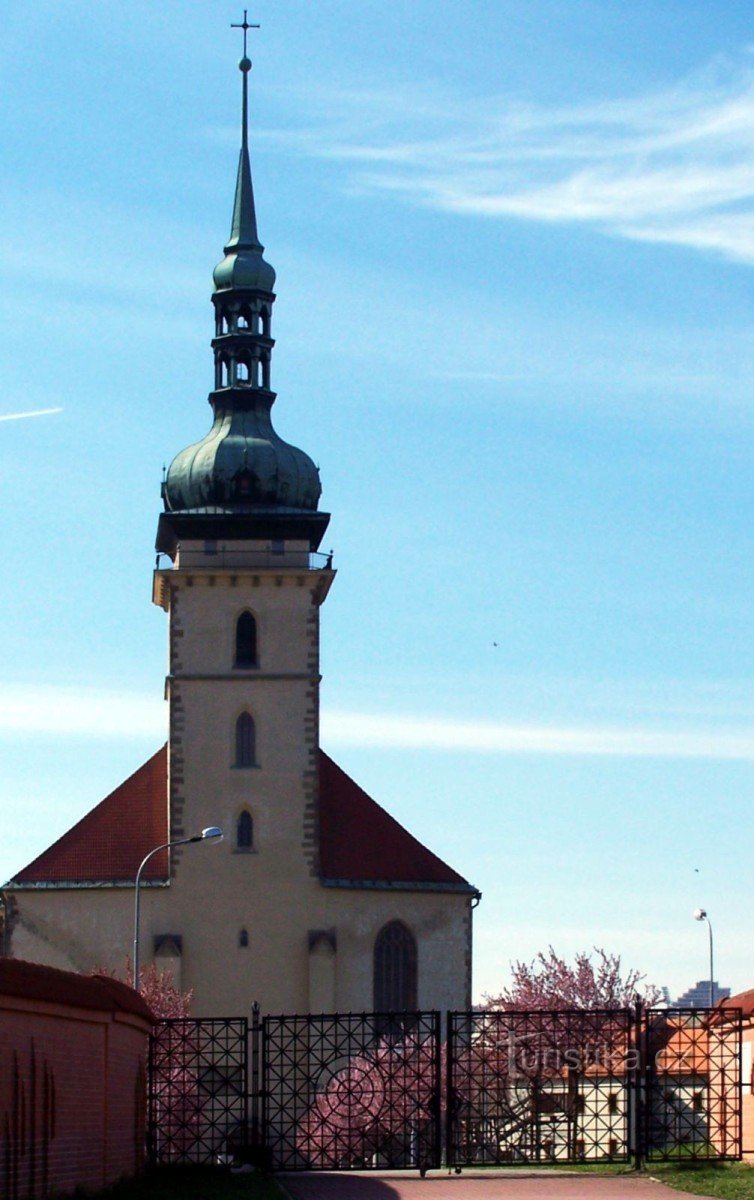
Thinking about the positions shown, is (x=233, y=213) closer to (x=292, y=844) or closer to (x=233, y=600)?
(x=233, y=600)

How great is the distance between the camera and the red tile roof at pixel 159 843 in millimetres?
62281

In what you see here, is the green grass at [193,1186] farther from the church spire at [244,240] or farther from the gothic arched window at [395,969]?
the church spire at [244,240]

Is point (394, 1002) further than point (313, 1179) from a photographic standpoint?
Yes

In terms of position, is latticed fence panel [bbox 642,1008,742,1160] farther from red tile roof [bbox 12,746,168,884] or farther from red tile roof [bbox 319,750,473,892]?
red tile roof [bbox 12,746,168,884]

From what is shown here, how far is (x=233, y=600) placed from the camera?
64000 mm

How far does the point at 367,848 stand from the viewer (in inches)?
2510

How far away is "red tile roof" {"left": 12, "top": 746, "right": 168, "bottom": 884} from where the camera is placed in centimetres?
6206

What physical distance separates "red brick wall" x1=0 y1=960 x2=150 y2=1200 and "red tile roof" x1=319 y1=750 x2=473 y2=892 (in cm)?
3449

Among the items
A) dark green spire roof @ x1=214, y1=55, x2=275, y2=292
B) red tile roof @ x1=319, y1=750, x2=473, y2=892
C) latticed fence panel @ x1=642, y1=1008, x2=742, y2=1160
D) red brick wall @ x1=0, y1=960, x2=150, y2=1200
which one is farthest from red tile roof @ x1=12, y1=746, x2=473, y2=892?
red brick wall @ x1=0, y1=960, x2=150, y2=1200

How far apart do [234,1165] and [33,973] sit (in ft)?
37.2

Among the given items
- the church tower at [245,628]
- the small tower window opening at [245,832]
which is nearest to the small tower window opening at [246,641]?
the church tower at [245,628]

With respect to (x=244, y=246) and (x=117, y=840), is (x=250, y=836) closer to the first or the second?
(x=117, y=840)

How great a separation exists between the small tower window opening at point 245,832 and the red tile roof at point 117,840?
2062 millimetres

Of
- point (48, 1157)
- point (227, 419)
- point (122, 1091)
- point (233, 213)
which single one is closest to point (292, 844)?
point (227, 419)
